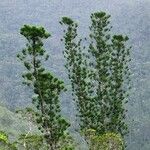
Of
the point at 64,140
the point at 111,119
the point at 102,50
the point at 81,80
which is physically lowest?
the point at 64,140

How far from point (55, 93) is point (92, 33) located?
14.6 metres

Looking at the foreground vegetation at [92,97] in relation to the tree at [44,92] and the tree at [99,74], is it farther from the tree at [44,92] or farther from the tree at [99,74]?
the tree at [44,92]

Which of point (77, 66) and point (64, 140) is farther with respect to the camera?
point (77, 66)

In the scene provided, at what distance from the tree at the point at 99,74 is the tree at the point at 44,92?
867 centimetres

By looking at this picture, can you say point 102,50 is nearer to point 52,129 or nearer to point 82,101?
point 82,101

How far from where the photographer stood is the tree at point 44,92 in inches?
1875

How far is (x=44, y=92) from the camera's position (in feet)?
169

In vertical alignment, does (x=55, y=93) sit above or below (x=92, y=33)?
below

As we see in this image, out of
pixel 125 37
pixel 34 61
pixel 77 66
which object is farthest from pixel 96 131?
pixel 34 61

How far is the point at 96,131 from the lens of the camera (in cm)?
6106

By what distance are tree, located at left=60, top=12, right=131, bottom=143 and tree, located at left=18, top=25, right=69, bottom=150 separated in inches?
341

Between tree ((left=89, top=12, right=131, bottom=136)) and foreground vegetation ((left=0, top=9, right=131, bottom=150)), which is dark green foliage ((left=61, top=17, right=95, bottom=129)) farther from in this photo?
tree ((left=89, top=12, right=131, bottom=136))

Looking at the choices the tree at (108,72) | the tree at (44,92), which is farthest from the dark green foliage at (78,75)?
the tree at (44,92)

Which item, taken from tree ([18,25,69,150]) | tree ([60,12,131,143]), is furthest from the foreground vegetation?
tree ([18,25,69,150])
